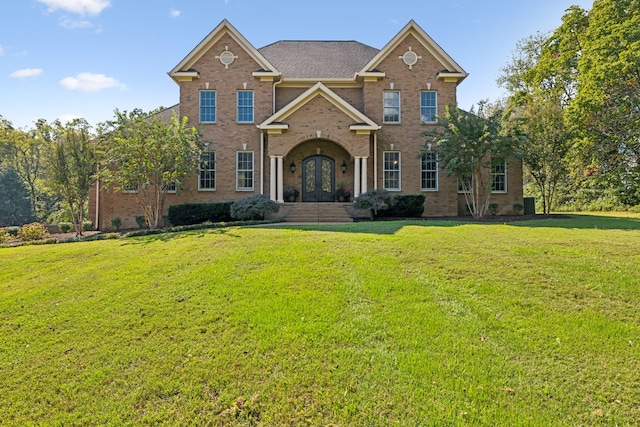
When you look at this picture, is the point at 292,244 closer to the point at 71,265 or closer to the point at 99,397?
the point at 71,265

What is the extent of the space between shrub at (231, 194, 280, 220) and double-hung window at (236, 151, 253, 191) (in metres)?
3.52

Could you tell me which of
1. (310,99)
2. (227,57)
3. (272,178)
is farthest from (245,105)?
(272,178)

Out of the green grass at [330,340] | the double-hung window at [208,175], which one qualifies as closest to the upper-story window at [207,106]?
the double-hung window at [208,175]

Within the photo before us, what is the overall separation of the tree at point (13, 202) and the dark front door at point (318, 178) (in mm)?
30765

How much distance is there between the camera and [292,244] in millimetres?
8562

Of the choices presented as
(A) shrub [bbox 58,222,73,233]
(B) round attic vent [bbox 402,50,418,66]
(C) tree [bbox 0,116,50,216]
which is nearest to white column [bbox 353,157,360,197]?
(B) round attic vent [bbox 402,50,418,66]

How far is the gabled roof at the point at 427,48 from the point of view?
19.3m

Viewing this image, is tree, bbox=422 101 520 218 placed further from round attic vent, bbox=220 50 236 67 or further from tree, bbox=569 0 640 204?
round attic vent, bbox=220 50 236 67

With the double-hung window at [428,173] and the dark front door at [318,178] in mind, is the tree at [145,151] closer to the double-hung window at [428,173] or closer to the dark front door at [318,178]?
the dark front door at [318,178]

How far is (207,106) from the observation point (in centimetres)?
1941

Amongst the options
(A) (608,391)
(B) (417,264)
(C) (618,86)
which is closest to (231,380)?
(A) (608,391)

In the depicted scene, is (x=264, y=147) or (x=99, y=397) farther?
(x=264, y=147)

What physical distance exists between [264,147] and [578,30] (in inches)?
882

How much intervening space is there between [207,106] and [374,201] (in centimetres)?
1036
